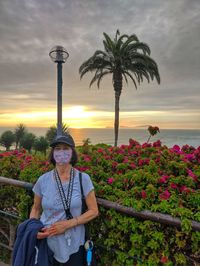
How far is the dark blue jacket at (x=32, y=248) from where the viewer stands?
7.91ft

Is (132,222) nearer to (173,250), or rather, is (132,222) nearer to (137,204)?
(137,204)

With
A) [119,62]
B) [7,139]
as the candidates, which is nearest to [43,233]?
[119,62]

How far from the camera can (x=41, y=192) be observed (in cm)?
253

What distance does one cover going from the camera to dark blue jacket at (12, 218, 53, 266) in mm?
2410

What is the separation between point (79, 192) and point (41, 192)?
1.08 feet

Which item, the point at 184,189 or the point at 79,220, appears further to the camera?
the point at 184,189

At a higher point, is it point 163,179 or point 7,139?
point 163,179

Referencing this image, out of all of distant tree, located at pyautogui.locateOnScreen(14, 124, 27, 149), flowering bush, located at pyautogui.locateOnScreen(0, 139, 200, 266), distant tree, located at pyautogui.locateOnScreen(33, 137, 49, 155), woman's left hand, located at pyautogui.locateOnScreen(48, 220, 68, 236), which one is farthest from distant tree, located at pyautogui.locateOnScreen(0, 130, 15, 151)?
woman's left hand, located at pyautogui.locateOnScreen(48, 220, 68, 236)

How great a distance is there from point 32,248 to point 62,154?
769 mm

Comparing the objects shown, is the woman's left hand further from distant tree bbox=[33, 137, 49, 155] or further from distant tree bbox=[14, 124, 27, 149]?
distant tree bbox=[14, 124, 27, 149]

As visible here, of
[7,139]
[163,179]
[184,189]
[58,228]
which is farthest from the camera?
[7,139]

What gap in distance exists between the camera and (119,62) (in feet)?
87.1

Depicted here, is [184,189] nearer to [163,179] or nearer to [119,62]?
[163,179]

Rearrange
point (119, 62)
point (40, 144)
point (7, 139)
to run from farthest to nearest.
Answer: point (7, 139) < point (40, 144) < point (119, 62)
